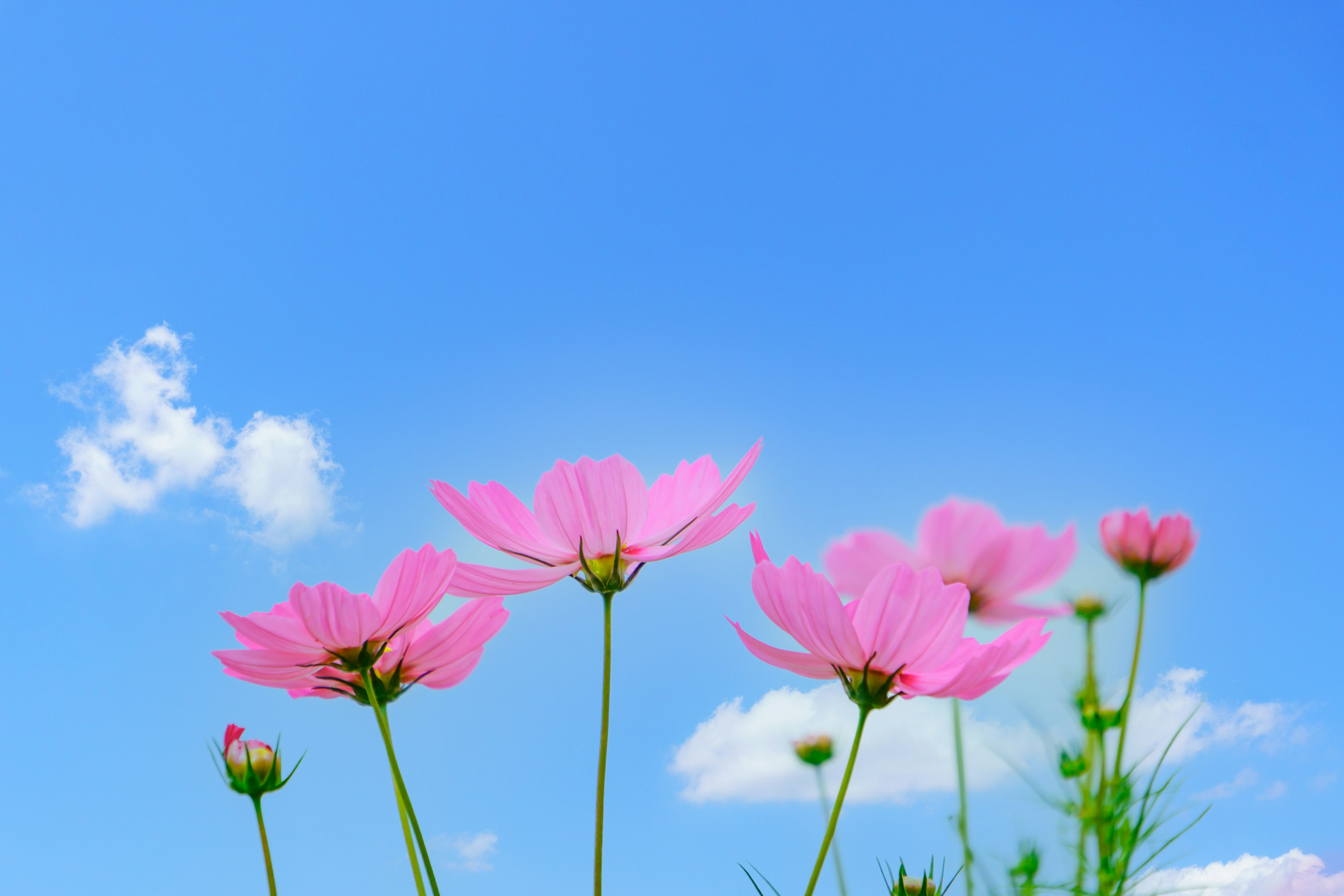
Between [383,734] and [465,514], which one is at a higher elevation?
[465,514]

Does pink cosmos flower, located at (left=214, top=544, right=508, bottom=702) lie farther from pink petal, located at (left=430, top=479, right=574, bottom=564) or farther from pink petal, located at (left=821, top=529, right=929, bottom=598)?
pink petal, located at (left=821, top=529, right=929, bottom=598)

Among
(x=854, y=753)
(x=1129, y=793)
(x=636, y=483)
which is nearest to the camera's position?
(x=854, y=753)

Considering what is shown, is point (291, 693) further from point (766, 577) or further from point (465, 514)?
point (766, 577)

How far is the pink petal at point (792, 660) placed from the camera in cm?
57

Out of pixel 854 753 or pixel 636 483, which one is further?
pixel 636 483

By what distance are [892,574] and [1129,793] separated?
461mm

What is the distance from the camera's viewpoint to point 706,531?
0.56 meters

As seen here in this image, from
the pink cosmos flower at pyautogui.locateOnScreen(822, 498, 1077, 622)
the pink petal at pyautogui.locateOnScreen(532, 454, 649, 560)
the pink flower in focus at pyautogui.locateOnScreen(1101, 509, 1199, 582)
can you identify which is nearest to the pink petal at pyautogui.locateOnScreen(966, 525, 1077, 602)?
the pink cosmos flower at pyautogui.locateOnScreen(822, 498, 1077, 622)

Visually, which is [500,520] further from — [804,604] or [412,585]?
[804,604]

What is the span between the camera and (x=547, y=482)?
589 millimetres

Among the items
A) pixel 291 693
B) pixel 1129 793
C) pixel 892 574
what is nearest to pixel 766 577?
pixel 892 574

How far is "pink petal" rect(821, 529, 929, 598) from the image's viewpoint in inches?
26.0

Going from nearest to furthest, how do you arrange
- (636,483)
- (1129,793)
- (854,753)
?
(854,753), (636,483), (1129,793)

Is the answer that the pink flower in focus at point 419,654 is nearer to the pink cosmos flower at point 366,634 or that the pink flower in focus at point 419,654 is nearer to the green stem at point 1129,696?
the pink cosmos flower at point 366,634
